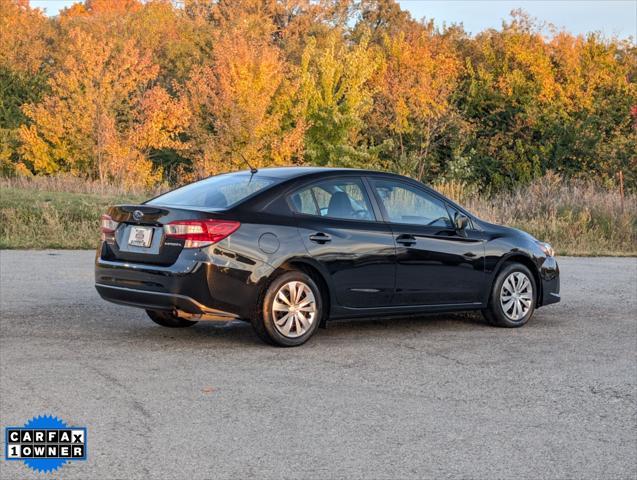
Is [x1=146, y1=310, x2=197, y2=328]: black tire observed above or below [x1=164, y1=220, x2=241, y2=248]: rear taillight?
below

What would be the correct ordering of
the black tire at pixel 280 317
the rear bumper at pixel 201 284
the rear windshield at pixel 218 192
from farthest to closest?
the rear windshield at pixel 218 192 < the black tire at pixel 280 317 < the rear bumper at pixel 201 284

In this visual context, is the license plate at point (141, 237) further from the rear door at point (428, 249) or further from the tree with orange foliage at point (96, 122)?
the tree with orange foliage at point (96, 122)

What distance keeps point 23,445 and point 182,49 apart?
55.0 meters

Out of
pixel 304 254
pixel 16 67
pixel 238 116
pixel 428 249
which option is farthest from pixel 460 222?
pixel 16 67

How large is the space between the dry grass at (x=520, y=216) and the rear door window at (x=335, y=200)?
435 inches

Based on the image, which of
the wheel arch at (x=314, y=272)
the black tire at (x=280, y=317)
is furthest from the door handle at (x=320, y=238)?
the black tire at (x=280, y=317)

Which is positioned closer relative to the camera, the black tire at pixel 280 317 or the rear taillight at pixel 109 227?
the black tire at pixel 280 317

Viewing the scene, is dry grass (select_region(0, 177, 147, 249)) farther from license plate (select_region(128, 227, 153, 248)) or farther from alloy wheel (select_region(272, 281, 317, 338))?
alloy wheel (select_region(272, 281, 317, 338))

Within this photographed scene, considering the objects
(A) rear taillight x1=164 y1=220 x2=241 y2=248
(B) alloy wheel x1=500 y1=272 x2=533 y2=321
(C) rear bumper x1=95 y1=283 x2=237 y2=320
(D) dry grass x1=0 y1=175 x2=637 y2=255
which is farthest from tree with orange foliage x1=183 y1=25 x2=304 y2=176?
(A) rear taillight x1=164 y1=220 x2=241 y2=248

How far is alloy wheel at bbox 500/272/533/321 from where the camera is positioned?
10234mm

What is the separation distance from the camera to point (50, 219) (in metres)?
21.5

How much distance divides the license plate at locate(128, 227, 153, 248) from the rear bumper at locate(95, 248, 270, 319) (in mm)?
184

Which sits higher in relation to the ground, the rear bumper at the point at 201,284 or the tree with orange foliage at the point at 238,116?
the tree with orange foliage at the point at 238,116

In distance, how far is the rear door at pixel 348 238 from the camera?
8912 millimetres
